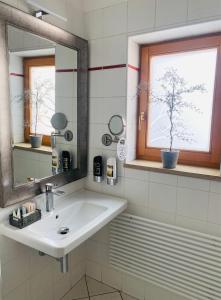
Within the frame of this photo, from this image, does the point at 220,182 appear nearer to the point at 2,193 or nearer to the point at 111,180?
the point at 111,180

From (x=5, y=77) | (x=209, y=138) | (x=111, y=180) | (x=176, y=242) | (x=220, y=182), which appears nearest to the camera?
(x=5, y=77)

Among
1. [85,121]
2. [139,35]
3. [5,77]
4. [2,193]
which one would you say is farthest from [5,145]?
[139,35]

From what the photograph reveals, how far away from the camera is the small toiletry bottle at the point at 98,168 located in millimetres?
1793

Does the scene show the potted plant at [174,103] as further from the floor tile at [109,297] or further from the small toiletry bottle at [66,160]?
the floor tile at [109,297]

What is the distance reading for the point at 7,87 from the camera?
126 centimetres

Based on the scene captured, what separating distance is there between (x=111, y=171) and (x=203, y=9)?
120 centimetres

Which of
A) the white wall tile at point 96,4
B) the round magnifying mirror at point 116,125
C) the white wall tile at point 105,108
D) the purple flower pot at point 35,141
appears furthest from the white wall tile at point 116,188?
the white wall tile at point 96,4

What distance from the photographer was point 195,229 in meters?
1.56

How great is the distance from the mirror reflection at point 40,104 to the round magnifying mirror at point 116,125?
0.92ft

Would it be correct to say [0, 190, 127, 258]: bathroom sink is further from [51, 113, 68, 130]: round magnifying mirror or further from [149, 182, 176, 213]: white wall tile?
[51, 113, 68, 130]: round magnifying mirror

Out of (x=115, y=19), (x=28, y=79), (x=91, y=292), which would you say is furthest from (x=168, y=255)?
(x=115, y=19)

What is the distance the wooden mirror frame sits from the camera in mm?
1224

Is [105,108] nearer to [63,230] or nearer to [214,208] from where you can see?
[63,230]

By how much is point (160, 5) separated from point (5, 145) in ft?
4.27
